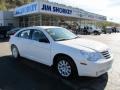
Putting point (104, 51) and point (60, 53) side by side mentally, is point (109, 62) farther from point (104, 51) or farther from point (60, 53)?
point (60, 53)

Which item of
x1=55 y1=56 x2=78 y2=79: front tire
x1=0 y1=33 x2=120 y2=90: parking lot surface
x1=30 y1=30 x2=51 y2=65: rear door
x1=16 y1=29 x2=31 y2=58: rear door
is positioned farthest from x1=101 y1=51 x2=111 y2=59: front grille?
x1=16 y1=29 x2=31 y2=58: rear door

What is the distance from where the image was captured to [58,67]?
6.78 m

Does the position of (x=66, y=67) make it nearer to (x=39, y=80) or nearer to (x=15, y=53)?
(x=39, y=80)

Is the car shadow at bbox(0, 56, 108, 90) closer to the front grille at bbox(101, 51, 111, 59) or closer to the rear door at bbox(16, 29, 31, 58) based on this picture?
the front grille at bbox(101, 51, 111, 59)

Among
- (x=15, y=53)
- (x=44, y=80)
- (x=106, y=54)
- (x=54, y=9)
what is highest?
(x=54, y=9)

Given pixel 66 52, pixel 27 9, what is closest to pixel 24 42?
pixel 66 52

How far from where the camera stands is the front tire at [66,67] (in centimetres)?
629

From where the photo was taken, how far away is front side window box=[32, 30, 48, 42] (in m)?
7.30

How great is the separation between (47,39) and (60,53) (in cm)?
85

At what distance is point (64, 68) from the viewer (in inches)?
258

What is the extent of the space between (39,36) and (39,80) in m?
1.99

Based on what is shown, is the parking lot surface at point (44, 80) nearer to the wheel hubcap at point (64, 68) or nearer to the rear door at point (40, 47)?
the wheel hubcap at point (64, 68)

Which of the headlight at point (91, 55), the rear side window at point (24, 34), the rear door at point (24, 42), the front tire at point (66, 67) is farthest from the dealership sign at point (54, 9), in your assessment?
the headlight at point (91, 55)

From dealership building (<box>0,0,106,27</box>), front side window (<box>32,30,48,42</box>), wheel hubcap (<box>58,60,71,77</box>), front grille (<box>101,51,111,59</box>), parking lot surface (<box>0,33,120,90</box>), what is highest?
dealership building (<box>0,0,106,27</box>)
